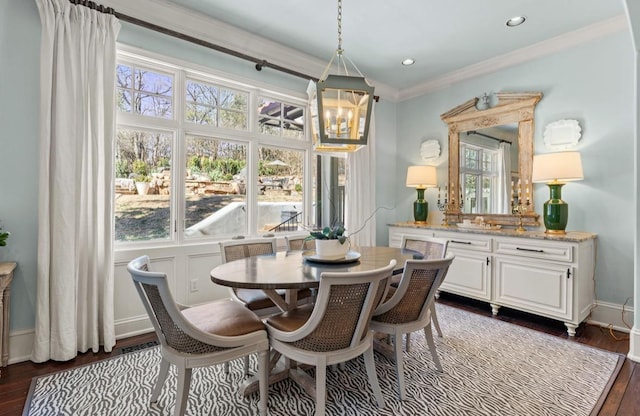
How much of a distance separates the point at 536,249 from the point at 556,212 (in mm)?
427

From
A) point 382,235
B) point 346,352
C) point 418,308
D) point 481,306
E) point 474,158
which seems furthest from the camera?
point 382,235

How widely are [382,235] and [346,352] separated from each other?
3.32m

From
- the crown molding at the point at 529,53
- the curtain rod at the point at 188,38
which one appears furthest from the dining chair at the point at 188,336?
the crown molding at the point at 529,53

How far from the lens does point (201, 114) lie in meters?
3.31

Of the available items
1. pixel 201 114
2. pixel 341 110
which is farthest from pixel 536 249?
pixel 201 114

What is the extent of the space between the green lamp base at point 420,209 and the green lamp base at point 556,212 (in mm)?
1477

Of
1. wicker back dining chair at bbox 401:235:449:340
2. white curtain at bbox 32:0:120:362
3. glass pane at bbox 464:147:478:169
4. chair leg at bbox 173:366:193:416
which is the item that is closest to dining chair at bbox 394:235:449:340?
wicker back dining chair at bbox 401:235:449:340

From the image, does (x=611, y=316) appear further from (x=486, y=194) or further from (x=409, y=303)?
(x=409, y=303)

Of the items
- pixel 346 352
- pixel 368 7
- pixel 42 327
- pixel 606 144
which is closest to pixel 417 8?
pixel 368 7

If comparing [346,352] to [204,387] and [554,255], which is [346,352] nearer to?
[204,387]

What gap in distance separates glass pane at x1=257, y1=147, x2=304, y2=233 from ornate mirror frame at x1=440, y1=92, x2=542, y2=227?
2099 millimetres

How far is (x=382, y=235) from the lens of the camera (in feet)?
16.0

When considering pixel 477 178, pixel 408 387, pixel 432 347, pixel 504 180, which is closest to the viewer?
pixel 408 387

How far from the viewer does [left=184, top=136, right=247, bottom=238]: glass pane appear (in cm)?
329
